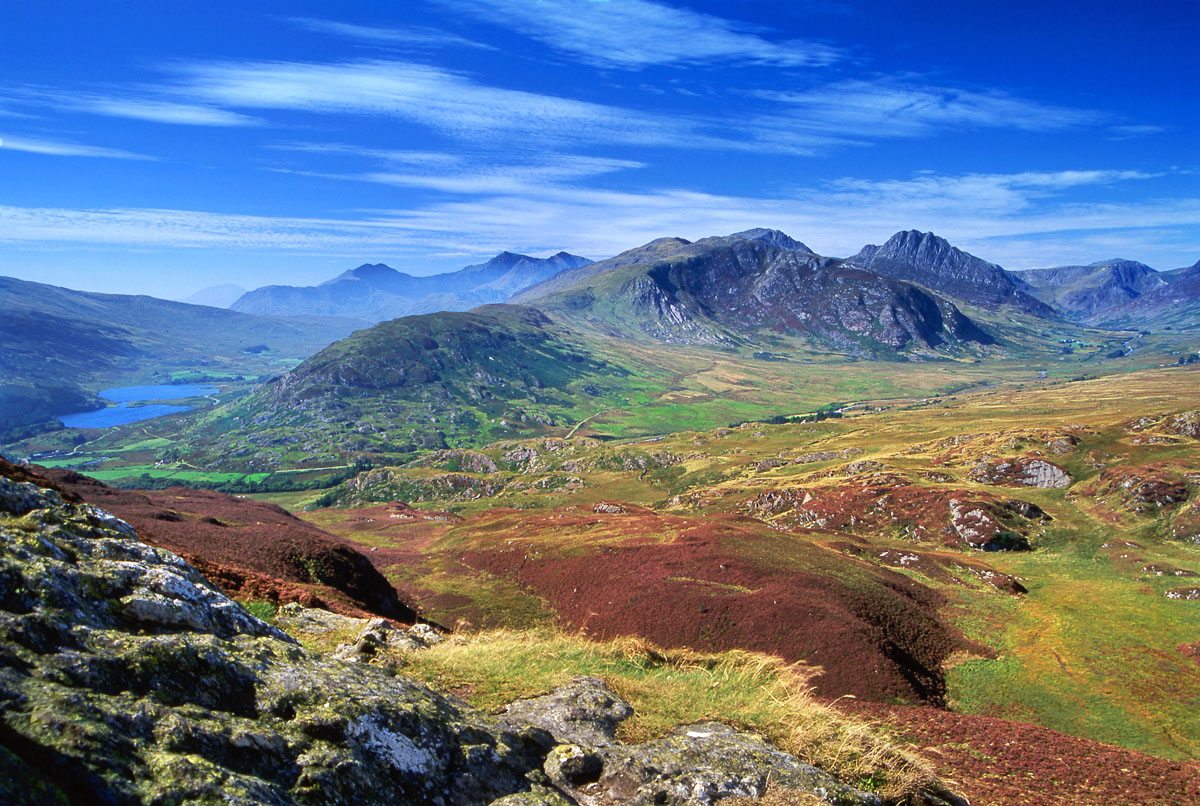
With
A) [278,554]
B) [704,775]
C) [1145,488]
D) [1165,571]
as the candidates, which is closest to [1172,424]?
[1145,488]

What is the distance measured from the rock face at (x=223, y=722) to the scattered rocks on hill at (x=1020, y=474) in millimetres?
116686

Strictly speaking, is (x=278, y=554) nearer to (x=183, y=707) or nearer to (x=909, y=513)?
(x=183, y=707)

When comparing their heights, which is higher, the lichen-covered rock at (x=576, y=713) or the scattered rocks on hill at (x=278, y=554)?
the lichen-covered rock at (x=576, y=713)

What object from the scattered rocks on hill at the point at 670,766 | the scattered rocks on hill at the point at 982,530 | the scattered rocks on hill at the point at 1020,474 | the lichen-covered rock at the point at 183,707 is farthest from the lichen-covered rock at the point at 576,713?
the scattered rocks on hill at the point at 1020,474

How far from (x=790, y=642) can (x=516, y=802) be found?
33.2 m

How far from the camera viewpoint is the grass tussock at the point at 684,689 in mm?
10727

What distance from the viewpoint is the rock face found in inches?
234

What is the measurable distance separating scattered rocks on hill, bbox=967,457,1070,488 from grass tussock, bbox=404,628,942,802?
108m

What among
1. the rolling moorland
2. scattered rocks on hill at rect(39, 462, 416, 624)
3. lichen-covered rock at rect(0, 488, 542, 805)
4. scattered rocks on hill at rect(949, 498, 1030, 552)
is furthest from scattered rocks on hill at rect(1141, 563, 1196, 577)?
lichen-covered rock at rect(0, 488, 542, 805)

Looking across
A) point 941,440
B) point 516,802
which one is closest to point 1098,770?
point 516,802

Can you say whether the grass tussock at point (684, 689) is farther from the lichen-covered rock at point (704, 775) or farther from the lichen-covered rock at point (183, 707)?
the lichen-covered rock at point (183, 707)

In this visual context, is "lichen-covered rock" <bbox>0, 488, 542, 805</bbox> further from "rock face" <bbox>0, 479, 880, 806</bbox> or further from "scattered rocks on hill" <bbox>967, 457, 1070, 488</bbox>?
"scattered rocks on hill" <bbox>967, 457, 1070, 488</bbox>

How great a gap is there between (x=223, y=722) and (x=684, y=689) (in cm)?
1145

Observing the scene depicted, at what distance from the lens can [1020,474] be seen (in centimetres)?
10225
